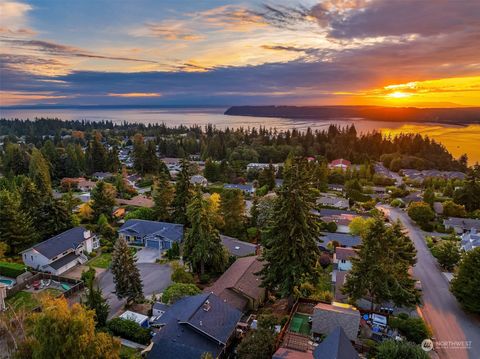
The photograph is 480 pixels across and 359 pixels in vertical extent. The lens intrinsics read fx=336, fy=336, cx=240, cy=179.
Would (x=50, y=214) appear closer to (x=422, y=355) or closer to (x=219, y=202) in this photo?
(x=219, y=202)

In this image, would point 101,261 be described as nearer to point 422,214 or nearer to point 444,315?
point 444,315

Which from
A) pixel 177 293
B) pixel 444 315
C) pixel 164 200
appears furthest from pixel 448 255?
pixel 164 200

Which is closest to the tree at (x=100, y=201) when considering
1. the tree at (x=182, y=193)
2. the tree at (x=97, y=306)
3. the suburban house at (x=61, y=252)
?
the suburban house at (x=61, y=252)

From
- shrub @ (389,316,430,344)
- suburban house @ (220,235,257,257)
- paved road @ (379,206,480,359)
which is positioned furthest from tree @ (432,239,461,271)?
suburban house @ (220,235,257,257)

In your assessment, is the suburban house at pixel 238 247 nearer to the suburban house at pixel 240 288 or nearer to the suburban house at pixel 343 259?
the suburban house at pixel 240 288

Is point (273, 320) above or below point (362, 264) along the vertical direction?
below

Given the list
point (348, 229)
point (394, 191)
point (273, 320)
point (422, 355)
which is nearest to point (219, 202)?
point (348, 229)
